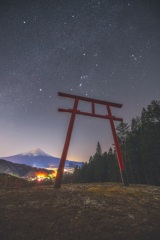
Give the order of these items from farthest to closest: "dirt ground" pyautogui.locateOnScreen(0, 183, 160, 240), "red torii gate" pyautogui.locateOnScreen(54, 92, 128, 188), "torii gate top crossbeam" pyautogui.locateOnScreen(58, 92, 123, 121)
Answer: "torii gate top crossbeam" pyautogui.locateOnScreen(58, 92, 123, 121) → "red torii gate" pyautogui.locateOnScreen(54, 92, 128, 188) → "dirt ground" pyautogui.locateOnScreen(0, 183, 160, 240)

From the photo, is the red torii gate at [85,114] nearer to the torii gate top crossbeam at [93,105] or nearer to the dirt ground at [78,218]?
the torii gate top crossbeam at [93,105]

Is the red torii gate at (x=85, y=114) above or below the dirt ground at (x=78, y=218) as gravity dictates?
above

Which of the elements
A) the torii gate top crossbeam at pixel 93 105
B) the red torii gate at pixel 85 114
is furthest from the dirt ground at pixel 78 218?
the torii gate top crossbeam at pixel 93 105

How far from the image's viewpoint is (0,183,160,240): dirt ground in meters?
3.74

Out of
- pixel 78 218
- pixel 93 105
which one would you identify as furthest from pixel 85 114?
pixel 78 218

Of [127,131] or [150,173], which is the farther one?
[127,131]

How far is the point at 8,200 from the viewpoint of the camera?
606 centimetres

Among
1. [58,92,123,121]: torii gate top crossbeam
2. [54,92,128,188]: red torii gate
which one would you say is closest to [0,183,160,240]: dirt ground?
[54,92,128,188]: red torii gate

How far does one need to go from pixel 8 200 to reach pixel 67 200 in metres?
2.47

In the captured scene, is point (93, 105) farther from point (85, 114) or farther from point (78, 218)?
point (78, 218)

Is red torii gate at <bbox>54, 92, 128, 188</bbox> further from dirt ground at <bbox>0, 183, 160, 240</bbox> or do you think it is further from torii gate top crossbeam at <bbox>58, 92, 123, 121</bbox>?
dirt ground at <bbox>0, 183, 160, 240</bbox>

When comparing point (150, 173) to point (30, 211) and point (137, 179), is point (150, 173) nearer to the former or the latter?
point (137, 179)

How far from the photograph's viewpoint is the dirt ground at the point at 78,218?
12.3 feet

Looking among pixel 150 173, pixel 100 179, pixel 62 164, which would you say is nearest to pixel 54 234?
pixel 62 164
